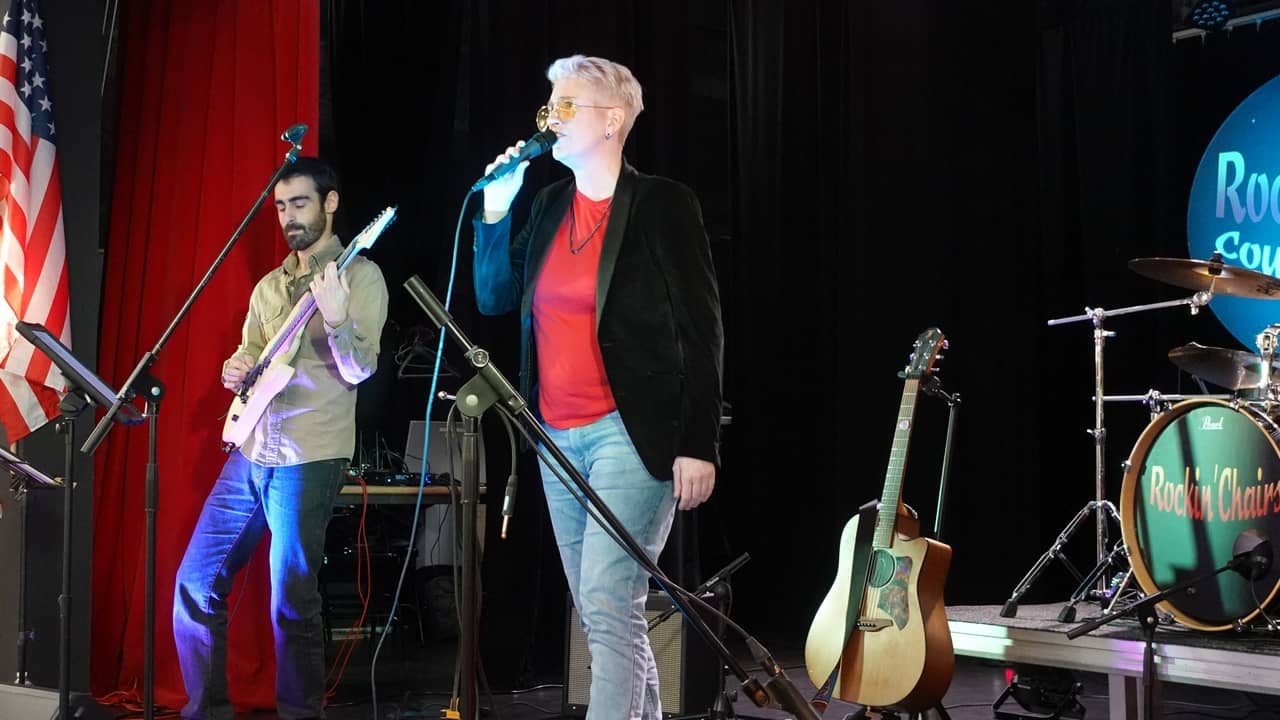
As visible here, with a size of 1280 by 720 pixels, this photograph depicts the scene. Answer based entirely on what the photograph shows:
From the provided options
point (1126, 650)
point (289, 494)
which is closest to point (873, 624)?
point (1126, 650)

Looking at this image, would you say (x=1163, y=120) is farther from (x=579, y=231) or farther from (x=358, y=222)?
(x=579, y=231)

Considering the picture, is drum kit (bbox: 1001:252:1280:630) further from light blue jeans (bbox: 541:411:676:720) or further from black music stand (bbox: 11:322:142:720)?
black music stand (bbox: 11:322:142:720)

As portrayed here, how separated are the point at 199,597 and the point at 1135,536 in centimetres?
330

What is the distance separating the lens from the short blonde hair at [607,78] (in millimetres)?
2705

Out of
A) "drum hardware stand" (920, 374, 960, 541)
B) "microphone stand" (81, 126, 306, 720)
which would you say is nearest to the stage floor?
"drum hardware stand" (920, 374, 960, 541)

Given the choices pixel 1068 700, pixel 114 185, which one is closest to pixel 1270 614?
pixel 1068 700

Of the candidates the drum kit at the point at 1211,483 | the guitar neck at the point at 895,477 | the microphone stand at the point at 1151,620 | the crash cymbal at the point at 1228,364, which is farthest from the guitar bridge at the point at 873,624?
the crash cymbal at the point at 1228,364

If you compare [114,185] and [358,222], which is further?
[358,222]

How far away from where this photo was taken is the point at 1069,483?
654cm

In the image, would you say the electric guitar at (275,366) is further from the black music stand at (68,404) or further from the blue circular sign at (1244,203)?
the blue circular sign at (1244,203)

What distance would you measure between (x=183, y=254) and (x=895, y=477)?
2911 millimetres

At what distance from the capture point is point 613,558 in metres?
2.47

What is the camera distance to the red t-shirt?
8.48ft

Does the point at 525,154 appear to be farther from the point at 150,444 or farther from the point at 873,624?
the point at 873,624
